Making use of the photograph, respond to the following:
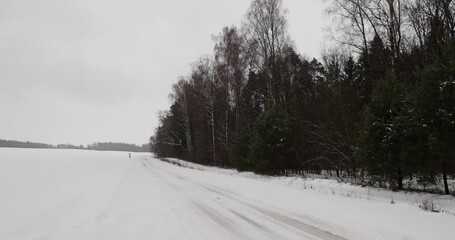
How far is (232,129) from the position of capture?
35938mm

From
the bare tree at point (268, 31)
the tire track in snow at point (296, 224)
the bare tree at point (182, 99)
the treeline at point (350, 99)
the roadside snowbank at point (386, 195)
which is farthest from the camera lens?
the bare tree at point (182, 99)

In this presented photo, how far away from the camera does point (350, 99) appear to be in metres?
19.9

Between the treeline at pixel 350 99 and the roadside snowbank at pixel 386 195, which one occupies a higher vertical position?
the treeline at pixel 350 99

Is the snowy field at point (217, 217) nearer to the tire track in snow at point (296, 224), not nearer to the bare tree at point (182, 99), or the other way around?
the tire track in snow at point (296, 224)

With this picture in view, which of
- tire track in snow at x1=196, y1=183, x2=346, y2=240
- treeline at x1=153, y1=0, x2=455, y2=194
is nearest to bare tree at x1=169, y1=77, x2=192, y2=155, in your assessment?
treeline at x1=153, y1=0, x2=455, y2=194

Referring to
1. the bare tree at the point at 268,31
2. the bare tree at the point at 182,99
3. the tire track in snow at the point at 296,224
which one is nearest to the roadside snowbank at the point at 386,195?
the tire track in snow at the point at 296,224

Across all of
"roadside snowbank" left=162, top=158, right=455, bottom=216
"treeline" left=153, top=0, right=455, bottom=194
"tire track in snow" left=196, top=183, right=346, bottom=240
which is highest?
"treeline" left=153, top=0, right=455, bottom=194

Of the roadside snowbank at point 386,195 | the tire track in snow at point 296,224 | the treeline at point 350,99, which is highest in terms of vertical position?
the treeline at point 350,99

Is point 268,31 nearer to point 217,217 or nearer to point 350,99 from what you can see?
point 350,99

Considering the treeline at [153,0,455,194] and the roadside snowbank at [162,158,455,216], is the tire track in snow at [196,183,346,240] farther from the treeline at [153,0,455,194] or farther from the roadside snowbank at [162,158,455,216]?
the treeline at [153,0,455,194]

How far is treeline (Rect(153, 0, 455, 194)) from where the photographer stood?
11.9 m

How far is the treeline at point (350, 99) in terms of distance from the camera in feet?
39.0

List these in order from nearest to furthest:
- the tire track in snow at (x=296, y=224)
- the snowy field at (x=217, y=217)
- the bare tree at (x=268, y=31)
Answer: the tire track in snow at (x=296, y=224)
the snowy field at (x=217, y=217)
the bare tree at (x=268, y=31)

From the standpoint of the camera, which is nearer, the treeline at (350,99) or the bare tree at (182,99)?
the treeline at (350,99)
